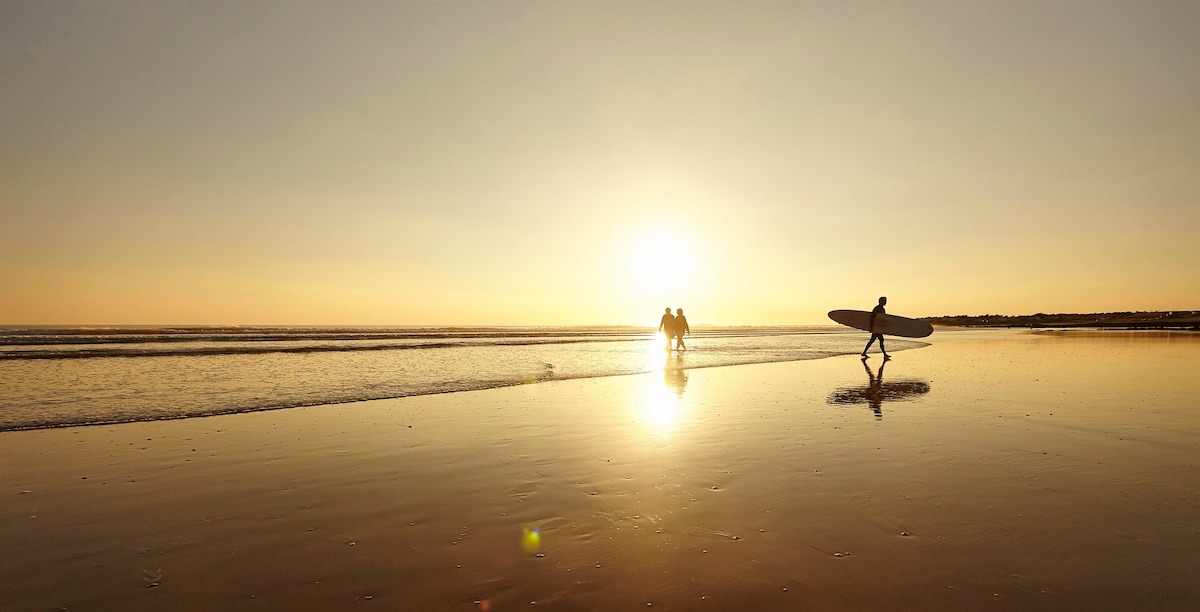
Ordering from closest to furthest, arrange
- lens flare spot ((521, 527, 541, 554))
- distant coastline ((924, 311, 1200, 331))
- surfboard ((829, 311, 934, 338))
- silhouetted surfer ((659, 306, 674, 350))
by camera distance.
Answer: lens flare spot ((521, 527, 541, 554)) < surfboard ((829, 311, 934, 338)) < silhouetted surfer ((659, 306, 674, 350)) < distant coastline ((924, 311, 1200, 331))

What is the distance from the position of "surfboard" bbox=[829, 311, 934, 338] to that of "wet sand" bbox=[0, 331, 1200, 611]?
20.8 m

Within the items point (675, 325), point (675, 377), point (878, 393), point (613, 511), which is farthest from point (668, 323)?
point (613, 511)

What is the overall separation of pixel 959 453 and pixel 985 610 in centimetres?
496

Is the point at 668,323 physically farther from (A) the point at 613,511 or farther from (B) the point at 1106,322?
(B) the point at 1106,322

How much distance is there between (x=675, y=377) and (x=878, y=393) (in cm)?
669

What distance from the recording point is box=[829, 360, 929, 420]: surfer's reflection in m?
12.7

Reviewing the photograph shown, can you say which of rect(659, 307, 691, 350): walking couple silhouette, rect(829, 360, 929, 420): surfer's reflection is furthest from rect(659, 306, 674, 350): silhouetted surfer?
rect(829, 360, 929, 420): surfer's reflection

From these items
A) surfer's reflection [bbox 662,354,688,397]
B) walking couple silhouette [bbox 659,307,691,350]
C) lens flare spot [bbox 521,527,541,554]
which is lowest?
lens flare spot [bbox 521,527,541,554]

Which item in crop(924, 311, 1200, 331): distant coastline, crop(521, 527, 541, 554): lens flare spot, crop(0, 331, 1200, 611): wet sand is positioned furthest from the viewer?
crop(924, 311, 1200, 331): distant coastline

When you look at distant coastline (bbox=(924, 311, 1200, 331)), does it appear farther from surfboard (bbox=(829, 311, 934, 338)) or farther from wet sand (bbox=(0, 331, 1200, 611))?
wet sand (bbox=(0, 331, 1200, 611))

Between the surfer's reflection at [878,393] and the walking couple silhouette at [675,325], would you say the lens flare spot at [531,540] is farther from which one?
the walking couple silhouette at [675,325]

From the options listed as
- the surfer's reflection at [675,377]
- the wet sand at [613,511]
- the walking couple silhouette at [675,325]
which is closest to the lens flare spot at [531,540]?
the wet sand at [613,511]

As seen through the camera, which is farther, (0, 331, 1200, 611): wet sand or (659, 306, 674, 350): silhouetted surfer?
(659, 306, 674, 350): silhouetted surfer

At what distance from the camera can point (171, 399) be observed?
45.1 ft
